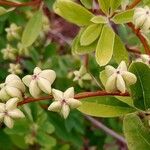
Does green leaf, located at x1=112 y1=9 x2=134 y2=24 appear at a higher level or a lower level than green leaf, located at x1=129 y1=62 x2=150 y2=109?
higher

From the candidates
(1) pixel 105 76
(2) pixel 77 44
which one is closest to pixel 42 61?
(2) pixel 77 44

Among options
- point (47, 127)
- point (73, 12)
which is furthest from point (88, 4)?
point (47, 127)

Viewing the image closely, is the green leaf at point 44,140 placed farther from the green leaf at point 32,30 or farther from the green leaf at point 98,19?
the green leaf at point 98,19

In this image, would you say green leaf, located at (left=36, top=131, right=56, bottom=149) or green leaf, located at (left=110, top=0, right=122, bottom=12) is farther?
green leaf, located at (left=36, top=131, right=56, bottom=149)

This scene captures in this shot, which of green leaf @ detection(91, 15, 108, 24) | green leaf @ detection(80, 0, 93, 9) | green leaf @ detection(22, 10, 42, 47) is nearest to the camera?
green leaf @ detection(91, 15, 108, 24)

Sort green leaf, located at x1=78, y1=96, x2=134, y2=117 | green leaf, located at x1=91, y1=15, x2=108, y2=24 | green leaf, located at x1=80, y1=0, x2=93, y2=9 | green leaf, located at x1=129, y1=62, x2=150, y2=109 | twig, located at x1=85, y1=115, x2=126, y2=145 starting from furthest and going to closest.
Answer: twig, located at x1=85, y1=115, x2=126, y2=145
green leaf, located at x1=80, y1=0, x2=93, y2=9
green leaf, located at x1=91, y1=15, x2=108, y2=24
green leaf, located at x1=78, y1=96, x2=134, y2=117
green leaf, located at x1=129, y1=62, x2=150, y2=109

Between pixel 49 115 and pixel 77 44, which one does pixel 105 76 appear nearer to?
pixel 77 44

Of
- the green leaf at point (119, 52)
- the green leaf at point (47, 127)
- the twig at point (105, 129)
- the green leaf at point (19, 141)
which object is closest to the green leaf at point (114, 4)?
A: the green leaf at point (119, 52)

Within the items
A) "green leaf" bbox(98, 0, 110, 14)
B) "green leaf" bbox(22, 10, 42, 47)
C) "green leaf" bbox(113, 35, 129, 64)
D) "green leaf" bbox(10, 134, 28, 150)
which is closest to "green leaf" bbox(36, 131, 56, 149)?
"green leaf" bbox(10, 134, 28, 150)

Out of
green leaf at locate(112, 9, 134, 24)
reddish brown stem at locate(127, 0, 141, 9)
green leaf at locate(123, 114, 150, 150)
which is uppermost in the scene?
reddish brown stem at locate(127, 0, 141, 9)

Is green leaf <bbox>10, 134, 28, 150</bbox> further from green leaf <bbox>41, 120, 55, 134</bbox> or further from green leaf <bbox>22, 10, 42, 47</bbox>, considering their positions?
green leaf <bbox>22, 10, 42, 47</bbox>
